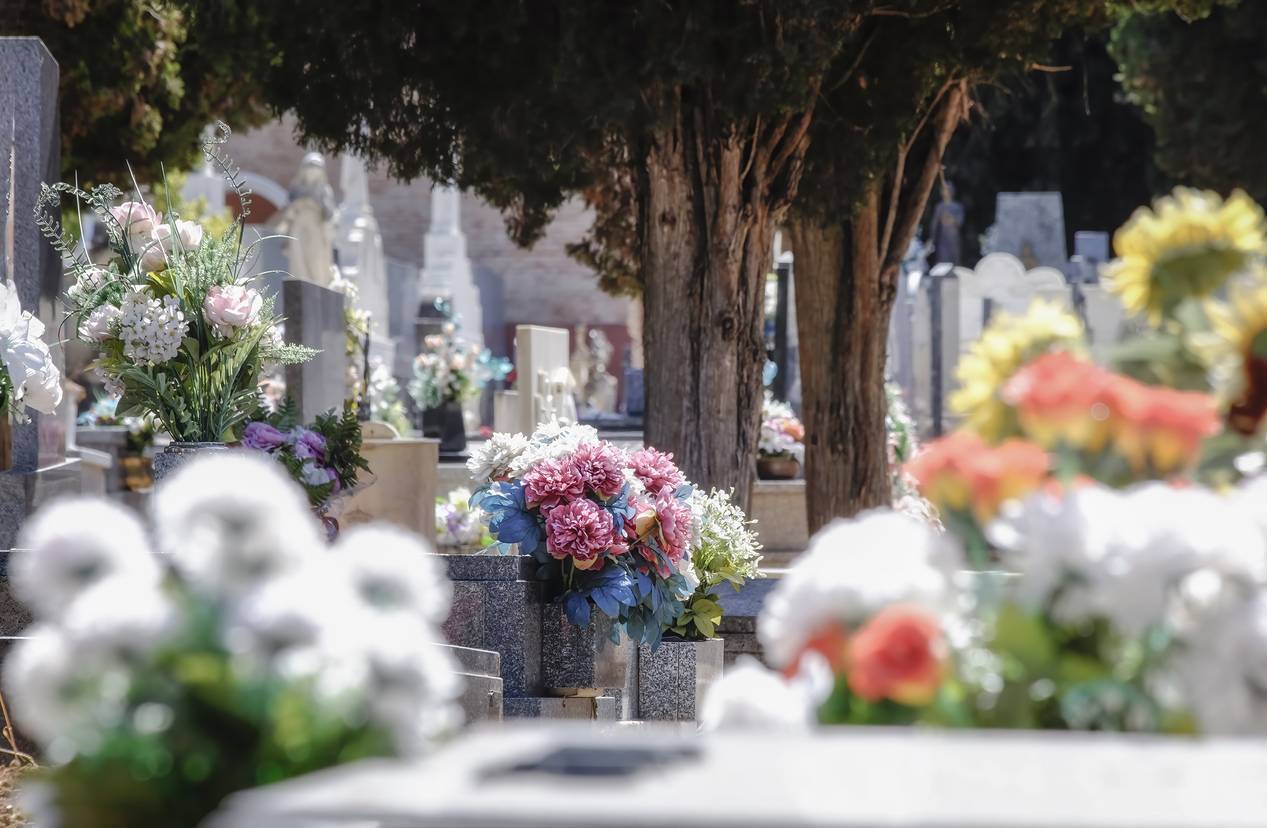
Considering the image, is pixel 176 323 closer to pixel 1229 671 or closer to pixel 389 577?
pixel 389 577

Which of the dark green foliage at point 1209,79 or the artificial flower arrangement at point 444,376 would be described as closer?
the artificial flower arrangement at point 444,376

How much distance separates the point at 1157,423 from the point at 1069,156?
32.9 meters

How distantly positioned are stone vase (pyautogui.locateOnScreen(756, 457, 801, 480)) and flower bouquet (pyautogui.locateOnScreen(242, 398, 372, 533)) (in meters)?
7.65

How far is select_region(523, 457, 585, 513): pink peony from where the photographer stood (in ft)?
20.4

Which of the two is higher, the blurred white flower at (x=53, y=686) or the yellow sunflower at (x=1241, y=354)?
the yellow sunflower at (x=1241, y=354)

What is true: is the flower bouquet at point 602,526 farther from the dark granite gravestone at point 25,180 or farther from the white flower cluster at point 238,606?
the white flower cluster at point 238,606

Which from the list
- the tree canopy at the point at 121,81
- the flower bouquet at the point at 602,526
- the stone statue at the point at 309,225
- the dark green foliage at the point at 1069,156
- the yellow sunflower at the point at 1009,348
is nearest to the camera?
the yellow sunflower at the point at 1009,348

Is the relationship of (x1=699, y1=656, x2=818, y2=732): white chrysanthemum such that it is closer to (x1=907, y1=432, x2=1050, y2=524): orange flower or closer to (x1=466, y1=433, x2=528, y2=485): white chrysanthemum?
(x1=907, y1=432, x2=1050, y2=524): orange flower

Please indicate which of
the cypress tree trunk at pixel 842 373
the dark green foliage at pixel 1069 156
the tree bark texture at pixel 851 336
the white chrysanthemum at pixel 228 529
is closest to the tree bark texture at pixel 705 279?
the tree bark texture at pixel 851 336

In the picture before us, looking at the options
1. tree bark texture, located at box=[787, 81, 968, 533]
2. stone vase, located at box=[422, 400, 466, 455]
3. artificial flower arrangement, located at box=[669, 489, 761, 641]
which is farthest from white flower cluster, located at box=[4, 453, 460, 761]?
stone vase, located at box=[422, 400, 466, 455]

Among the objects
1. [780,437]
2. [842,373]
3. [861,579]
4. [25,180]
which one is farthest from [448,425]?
[861,579]

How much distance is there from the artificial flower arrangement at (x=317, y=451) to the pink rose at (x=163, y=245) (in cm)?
71

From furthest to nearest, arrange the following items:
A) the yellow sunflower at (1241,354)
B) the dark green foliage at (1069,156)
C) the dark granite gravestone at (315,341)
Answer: the dark green foliage at (1069,156) < the dark granite gravestone at (315,341) < the yellow sunflower at (1241,354)

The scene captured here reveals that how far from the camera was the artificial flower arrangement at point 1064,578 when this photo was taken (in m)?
1.96
